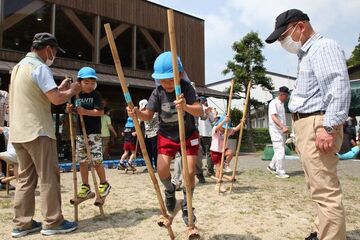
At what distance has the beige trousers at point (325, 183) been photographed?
3.13 meters

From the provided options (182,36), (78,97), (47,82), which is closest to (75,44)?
(182,36)

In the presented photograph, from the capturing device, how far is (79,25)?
14.4 m

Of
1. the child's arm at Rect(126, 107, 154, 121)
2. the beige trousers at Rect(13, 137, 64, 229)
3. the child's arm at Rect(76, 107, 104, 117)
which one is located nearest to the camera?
the child's arm at Rect(126, 107, 154, 121)

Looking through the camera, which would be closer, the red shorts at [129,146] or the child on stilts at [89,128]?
the child on stilts at [89,128]

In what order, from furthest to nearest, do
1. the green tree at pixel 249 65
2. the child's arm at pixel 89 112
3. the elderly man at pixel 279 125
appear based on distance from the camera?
the green tree at pixel 249 65, the elderly man at pixel 279 125, the child's arm at pixel 89 112

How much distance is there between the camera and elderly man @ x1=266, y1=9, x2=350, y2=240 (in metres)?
3.05

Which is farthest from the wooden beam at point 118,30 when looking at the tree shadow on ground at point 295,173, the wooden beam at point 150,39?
the tree shadow on ground at point 295,173

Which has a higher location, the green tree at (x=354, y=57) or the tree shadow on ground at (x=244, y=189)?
the green tree at (x=354, y=57)

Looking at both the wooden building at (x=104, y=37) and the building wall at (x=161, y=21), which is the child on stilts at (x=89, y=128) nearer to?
the wooden building at (x=104, y=37)

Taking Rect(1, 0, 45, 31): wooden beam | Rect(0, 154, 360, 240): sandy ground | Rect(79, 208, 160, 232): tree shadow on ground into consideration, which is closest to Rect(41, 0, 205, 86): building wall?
Rect(1, 0, 45, 31): wooden beam

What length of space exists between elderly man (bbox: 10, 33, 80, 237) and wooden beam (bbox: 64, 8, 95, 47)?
10.7 metres

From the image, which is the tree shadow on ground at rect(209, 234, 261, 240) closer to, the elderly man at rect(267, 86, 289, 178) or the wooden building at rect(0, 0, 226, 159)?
the elderly man at rect(267, 86, 289, 178)

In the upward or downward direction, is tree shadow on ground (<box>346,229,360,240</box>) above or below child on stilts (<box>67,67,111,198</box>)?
below

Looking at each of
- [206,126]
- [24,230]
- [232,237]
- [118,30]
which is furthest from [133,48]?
[232,237]
